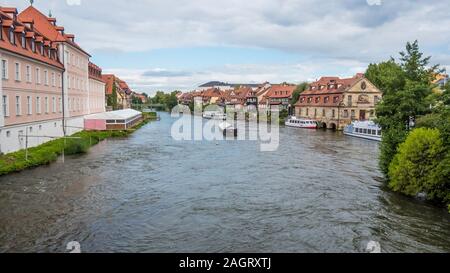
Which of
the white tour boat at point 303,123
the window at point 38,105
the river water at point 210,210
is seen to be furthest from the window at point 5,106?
the white tour boat at point 303,123

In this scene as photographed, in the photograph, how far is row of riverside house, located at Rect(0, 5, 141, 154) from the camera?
843 inches

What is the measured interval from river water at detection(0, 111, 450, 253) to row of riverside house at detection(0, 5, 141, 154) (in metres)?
3.45

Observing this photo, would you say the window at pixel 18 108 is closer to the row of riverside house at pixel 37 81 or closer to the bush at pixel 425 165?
the row of riverside house at pixel 37 81

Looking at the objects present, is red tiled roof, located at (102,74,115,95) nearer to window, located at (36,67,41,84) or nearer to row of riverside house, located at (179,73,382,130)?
row of riverside house, located at (179,73,382,130)

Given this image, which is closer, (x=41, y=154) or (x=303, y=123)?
(x=41, y=154)

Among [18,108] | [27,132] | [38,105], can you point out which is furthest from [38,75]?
[27,132]

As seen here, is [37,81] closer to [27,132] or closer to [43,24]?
[27,132]

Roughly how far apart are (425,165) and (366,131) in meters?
28.4

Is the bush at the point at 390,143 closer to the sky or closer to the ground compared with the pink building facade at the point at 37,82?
closer to the ground

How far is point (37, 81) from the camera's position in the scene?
2608 centimetres

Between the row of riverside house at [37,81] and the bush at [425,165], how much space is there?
18.7 m

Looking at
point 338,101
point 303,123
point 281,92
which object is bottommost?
point 303,123

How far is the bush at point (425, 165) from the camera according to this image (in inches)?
545

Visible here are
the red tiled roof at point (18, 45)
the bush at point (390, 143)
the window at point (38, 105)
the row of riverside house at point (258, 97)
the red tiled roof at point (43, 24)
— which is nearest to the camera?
the bush at point (390, 143)
